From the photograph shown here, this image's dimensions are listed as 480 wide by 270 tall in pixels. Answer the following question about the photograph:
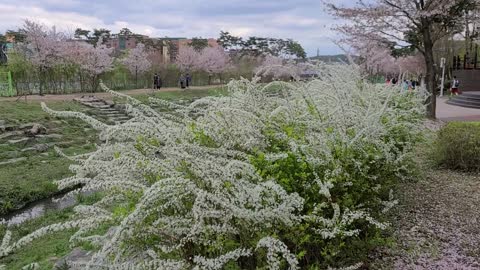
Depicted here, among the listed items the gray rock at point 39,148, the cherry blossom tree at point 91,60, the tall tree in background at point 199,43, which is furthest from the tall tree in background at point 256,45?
the gray rock at point 39,148

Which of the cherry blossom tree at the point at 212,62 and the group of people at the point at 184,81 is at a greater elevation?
the cherry blossom tree at the point at 212,62

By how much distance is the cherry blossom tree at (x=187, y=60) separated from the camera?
35250 mm

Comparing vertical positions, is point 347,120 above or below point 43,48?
below

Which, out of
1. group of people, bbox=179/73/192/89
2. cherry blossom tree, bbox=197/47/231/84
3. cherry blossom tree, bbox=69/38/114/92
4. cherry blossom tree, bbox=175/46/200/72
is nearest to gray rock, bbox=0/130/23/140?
cherry blossom tree, bbox=69/38/114/92

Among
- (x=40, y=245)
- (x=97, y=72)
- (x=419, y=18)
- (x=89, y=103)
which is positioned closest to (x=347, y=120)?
(x=40, y=245)

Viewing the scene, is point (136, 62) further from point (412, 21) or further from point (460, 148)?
point (460, 148)

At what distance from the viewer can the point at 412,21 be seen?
41.0 ft

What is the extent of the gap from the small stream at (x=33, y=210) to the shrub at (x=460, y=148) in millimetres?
5422

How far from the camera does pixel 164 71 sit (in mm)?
32469

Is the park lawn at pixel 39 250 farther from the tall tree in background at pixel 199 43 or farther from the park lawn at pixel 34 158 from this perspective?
the tall tree in background at pixel 199 43

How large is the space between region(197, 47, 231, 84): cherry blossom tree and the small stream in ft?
99.5

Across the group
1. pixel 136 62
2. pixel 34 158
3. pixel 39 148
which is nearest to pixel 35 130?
pixel 39 148

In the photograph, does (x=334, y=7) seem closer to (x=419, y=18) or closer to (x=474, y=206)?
(x=419, y=18)

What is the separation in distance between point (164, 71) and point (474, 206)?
29.9 metres
